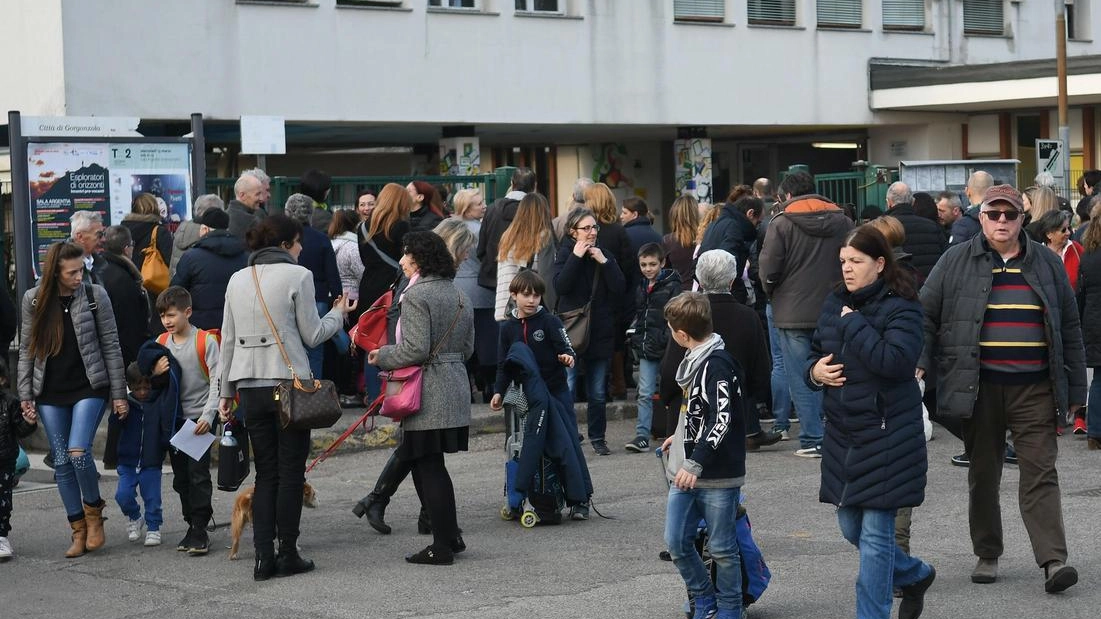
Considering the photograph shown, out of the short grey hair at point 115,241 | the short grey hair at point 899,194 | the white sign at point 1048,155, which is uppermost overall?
the white sign at point 1048,155

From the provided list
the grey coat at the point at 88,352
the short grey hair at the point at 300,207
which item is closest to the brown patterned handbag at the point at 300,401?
the grey coat at the point at 88,352

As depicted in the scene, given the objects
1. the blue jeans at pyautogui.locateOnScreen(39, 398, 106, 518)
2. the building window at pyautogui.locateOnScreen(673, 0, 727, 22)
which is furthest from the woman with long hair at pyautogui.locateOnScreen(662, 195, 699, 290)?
the building window at pyautogui.locateOnScreen(673, 0, 727, 22)

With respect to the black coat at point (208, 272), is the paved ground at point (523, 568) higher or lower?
lower

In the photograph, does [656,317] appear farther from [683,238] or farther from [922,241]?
[922,241]

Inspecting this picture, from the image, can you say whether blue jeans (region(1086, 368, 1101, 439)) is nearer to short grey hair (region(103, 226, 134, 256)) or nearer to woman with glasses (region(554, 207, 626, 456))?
woman with glasses (region(554, 207, 626, 456))

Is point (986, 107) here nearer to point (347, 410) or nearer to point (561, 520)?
point (347, 410)

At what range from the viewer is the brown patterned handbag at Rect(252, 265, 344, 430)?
321 inches

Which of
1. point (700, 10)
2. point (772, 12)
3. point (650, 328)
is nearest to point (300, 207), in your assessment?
point (650, 328)

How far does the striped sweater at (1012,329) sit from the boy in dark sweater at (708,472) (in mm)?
1410

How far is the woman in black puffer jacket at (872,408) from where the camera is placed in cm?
643

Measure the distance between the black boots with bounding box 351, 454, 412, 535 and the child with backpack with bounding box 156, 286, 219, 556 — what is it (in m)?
0.95

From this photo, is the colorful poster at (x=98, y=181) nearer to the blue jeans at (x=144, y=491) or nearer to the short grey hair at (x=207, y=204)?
the short grey hair at (x=207, y=204)

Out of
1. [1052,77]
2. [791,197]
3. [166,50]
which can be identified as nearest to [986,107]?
[1052,77]

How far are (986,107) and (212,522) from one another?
2315cm
